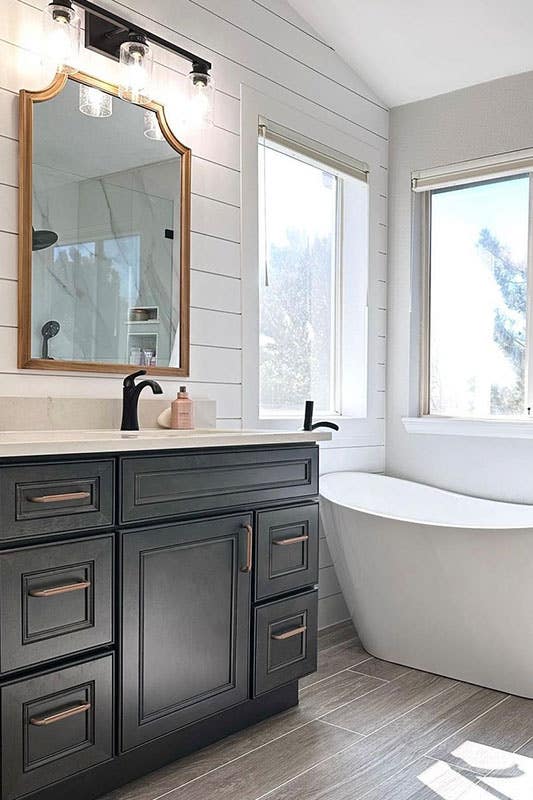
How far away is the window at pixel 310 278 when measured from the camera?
3459 millimetres

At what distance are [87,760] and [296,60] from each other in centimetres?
277

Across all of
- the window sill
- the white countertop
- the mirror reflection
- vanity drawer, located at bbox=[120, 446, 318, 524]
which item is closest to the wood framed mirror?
the mirror reflection

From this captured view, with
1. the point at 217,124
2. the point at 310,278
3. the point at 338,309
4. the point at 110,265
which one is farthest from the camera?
the point at 338,309

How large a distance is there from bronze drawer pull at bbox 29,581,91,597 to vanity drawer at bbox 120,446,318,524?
0.60ft

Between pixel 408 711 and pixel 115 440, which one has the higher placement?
pixel 115 440

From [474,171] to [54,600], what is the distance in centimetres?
277

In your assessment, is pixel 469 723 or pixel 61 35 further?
pixel 469 723

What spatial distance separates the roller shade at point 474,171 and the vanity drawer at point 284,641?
2.10 meters

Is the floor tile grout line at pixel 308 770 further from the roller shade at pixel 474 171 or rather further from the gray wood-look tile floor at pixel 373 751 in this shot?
the roller shade at pixel 474 171

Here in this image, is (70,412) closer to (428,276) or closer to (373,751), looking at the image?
(373,751)

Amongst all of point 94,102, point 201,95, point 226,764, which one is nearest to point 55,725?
point 226,764

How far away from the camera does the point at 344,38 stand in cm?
348

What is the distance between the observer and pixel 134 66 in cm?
252

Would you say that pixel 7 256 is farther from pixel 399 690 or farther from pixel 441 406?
pixel 441 406
